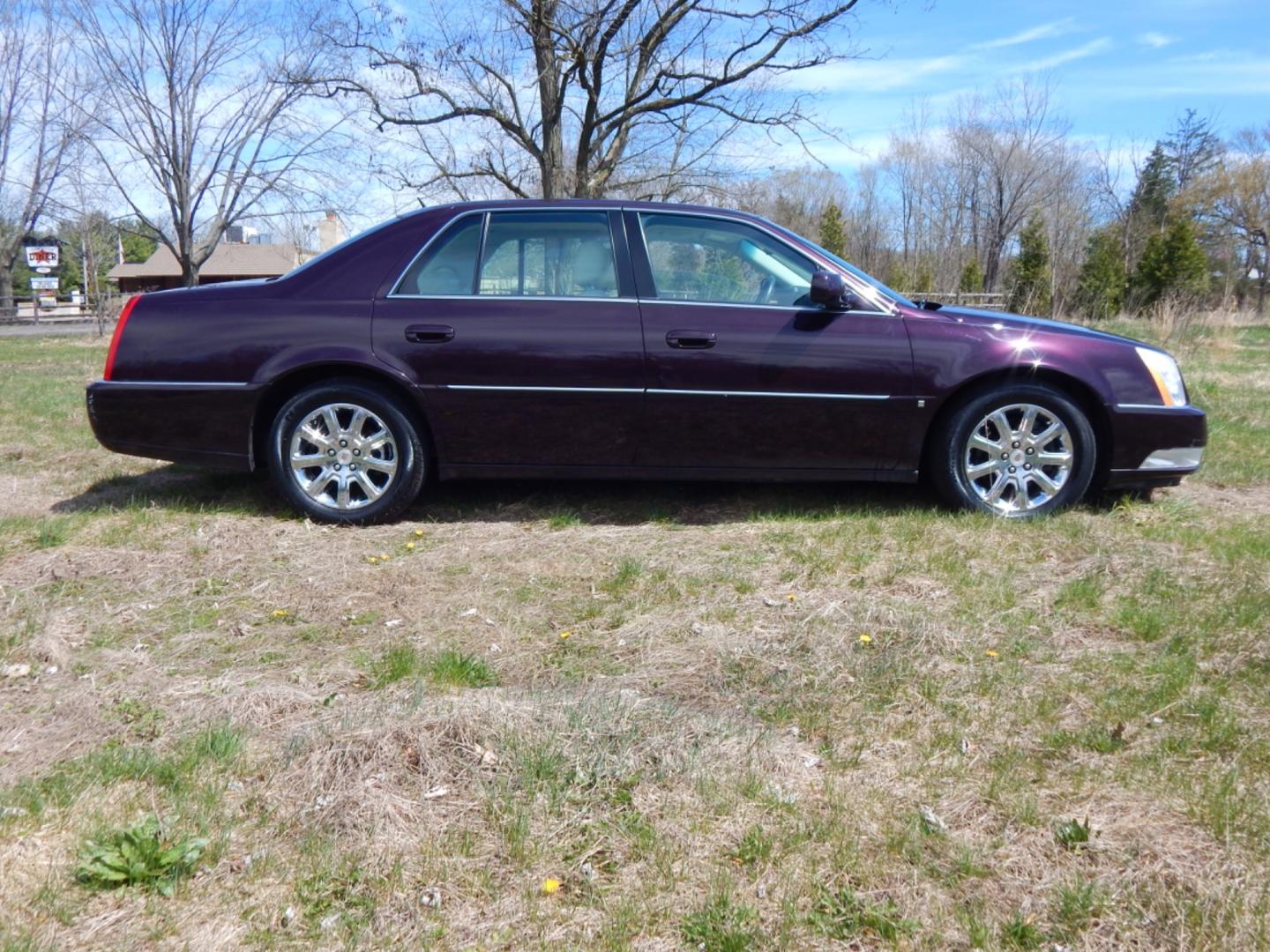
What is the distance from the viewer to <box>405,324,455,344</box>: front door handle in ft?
15.5

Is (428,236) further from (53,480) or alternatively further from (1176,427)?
(1176,427)

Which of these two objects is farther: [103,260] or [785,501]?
[103,260]

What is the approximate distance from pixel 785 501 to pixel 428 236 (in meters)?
2.32

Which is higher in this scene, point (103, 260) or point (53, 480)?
point (103, 260)

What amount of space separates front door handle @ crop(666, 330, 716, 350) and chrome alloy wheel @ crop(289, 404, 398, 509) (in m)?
1.47

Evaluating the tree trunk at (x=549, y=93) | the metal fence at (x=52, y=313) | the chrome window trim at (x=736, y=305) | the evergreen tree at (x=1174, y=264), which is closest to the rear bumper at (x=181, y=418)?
the chrome window trim at (x=736, y=305)

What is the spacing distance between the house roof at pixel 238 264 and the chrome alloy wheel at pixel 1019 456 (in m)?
59.7

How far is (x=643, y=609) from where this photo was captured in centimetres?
365

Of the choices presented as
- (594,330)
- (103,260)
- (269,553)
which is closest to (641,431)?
(594,330)

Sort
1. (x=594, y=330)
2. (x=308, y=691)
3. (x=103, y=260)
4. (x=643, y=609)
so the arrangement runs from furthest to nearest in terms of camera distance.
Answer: (x=103, y=260) < (x=594, y=330) < (x=643, y=609) < (x=308, y=691)

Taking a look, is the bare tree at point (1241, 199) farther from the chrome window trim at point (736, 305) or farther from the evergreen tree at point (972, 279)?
the chrome window trim at point (736, 305)

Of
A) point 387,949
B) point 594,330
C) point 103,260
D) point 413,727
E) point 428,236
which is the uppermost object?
point 103,260

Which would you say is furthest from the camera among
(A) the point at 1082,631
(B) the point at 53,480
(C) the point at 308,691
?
(B) the point at 53,480

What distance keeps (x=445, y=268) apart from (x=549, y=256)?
0.52m
